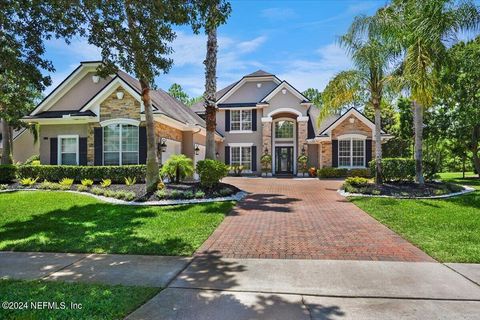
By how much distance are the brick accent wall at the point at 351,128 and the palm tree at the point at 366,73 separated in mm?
8118

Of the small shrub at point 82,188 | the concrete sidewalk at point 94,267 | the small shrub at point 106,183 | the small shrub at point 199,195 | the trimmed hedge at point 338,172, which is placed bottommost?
the concrete sidewalk at point 94,267

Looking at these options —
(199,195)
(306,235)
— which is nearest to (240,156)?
(199,195)

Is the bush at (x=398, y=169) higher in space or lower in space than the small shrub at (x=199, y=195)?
higher

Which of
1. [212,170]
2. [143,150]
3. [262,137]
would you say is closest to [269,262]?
[212,170]

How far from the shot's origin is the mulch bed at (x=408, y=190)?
14.9 metres

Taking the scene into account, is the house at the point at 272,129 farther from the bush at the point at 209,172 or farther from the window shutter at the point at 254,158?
the bush at the point at 209,172

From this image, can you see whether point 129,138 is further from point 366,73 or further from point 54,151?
point 366,73

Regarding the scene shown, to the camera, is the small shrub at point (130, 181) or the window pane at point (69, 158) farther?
the window pane at point (69, 158)

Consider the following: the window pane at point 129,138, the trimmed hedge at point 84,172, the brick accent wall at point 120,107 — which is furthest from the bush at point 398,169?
the brick accent wall at point 120,107

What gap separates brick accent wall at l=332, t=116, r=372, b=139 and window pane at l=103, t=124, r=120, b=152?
614 inches

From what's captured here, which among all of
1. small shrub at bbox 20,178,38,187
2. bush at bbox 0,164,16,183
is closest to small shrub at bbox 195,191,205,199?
small shrub at bbox 20,178,38,187

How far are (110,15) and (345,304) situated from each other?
7.94 metres

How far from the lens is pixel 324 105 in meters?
18.6

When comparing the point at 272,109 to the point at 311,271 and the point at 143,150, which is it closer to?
the point at 143,150
